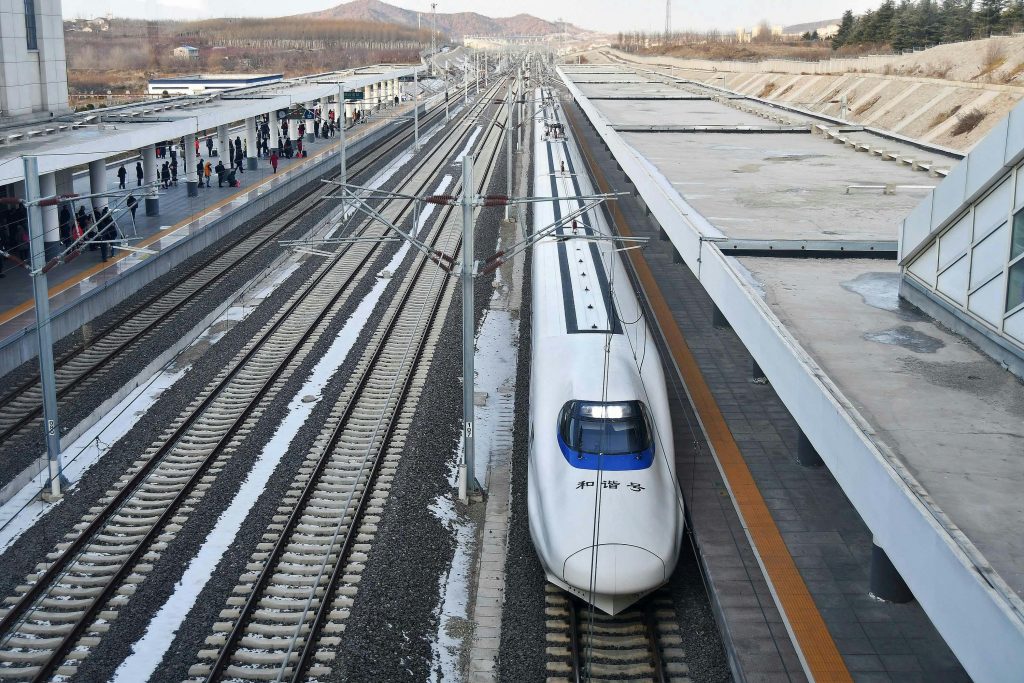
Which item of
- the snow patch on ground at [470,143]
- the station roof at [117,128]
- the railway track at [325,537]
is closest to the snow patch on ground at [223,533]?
the railway track at [325,537]

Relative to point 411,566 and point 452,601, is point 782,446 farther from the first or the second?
point 411,566

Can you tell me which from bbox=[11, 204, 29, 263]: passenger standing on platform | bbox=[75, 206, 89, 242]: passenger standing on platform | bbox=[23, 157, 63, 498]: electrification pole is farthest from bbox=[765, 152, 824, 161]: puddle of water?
bbox=[11, 204, 29, 263]: passenger standing on platform

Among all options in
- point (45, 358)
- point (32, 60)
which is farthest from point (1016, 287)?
point (32, 60)

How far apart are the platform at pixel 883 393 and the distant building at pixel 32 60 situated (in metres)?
20.4

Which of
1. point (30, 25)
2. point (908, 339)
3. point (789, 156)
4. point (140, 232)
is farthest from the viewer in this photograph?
point (30, 25)

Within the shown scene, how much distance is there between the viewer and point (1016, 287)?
10.1 m

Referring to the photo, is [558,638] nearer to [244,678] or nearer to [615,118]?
[244,678]

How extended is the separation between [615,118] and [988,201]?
28884 mm

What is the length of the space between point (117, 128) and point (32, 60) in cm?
523

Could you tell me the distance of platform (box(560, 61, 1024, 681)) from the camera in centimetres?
646

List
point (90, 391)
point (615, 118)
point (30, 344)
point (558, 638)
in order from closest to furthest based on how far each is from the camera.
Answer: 1. point (558, 638)
2. point (90, 391)
3. point (30, 344)
4. point (615, 118)

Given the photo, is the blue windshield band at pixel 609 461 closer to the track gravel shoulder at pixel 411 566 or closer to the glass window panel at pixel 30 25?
the track gravel shoulder at pixel 411 566

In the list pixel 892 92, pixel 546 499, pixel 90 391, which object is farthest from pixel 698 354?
pixel 892 92

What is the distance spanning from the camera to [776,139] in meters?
32.2
